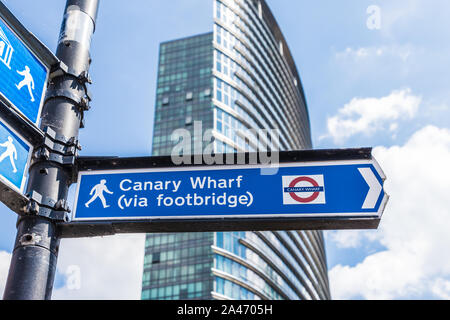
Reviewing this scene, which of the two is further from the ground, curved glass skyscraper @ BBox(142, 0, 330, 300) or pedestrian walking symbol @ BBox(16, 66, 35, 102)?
curved glass skyscraper @ BBox(142, 0, 330, 300)

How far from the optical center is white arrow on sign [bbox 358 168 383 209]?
3.80 m

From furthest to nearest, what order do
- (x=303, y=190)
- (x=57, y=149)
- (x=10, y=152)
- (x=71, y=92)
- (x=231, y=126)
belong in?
1. (x=231, y=126)
2. (x=71, y=92)
3. (x=303, y=190)
4. (x=57, y=149)
5. (x=10, y=152)

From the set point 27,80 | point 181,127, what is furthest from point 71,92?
point 181,127

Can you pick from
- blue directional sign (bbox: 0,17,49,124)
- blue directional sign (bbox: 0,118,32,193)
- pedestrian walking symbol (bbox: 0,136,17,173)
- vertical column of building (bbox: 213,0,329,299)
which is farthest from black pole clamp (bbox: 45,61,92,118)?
vertical column of building (bbox: 213,0,329,299)

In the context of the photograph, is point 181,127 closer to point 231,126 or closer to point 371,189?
point 231,126

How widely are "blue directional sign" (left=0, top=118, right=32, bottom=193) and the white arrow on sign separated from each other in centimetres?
257

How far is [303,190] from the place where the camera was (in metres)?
3.94

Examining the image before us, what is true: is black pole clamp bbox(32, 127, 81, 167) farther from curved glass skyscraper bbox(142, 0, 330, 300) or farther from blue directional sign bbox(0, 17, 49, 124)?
curved glass skyscraper bbox(142, 0, 330, 300)

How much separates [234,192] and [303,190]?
559 millimetres

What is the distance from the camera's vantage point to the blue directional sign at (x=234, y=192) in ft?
12.7

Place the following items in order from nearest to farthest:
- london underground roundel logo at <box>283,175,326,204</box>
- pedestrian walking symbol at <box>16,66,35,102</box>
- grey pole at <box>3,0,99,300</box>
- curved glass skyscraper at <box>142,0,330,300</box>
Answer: grey pole at <box>3,0,99,300</box> → pedestrian walking symbol at <box>16,66,35,102</box> → london underground roundel logo at <box>283,175,326,204</box> → curved glass skyscraper at <box>142,0,330,300</box>

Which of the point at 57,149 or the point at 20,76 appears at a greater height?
the point at 20,76

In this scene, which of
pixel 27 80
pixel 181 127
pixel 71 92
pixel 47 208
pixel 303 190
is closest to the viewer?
pixel 47 208
